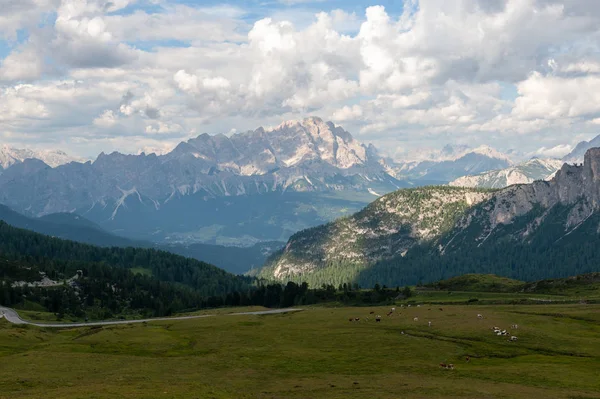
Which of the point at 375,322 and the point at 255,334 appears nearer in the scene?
the point at 255,334

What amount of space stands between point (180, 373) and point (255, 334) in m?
44.7

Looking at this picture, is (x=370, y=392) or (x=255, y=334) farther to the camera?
(x=255, y=334)

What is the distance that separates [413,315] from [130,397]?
10062cm

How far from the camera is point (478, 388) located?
252 feet

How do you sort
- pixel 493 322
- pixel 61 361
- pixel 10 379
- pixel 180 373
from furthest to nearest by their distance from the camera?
1. pixel 493 322
2. pixel 61 361
3. pixel 180 373
4. pixel 10 379

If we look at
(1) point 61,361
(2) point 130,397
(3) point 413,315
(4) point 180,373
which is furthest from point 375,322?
(2) point 130,397

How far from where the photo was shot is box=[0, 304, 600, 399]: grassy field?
3000 inches

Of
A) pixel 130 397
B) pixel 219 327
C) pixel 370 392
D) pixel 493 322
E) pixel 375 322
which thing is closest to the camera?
pixel 130 397

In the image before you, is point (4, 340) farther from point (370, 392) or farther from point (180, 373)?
point (370, 392)

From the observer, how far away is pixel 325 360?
100 metres

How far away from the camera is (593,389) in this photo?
7650 centimetres

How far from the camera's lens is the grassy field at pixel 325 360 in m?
76.2

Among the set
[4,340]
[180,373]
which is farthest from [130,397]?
[4,340]

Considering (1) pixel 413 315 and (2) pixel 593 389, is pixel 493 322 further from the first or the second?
(2) pixel 593 389
